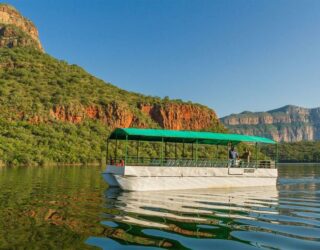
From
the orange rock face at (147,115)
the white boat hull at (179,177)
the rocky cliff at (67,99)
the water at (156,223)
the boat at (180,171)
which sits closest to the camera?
the water at (156,223)

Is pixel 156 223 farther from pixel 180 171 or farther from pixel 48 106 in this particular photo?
pixel 48 106

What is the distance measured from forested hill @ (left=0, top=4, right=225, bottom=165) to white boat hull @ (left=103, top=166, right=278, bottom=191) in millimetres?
43849

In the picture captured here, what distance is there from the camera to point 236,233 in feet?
36.0

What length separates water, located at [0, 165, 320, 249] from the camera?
973 cm

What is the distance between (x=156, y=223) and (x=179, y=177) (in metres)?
12.0

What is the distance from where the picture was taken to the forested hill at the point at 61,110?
75263mm

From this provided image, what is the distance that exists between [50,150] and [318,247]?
228 ft

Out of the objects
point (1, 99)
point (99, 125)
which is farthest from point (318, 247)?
point (99, 125)

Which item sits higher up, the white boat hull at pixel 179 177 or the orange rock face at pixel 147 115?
the orange rock face at pixel 147 115

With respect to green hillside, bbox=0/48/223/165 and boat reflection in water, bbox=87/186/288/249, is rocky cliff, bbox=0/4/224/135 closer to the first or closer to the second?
green hillside, bbox=0/48/223/165

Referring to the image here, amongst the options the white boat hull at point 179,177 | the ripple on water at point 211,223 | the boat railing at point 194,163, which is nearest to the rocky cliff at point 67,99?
the boat railing at point 194,163

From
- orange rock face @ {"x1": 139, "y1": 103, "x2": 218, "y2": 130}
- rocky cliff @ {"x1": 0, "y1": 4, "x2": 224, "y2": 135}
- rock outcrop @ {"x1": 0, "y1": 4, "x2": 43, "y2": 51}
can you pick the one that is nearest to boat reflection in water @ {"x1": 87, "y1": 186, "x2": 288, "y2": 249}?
rocky cliff @ {"x1": 0, "y1": 4, "x2": 224, "y2": 135}

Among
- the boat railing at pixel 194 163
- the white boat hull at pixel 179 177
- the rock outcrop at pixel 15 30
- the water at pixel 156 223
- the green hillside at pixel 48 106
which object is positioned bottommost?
the water at pixel 156 223

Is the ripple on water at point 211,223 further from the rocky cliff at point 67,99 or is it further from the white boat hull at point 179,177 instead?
the rocky cliff at point 67,99
